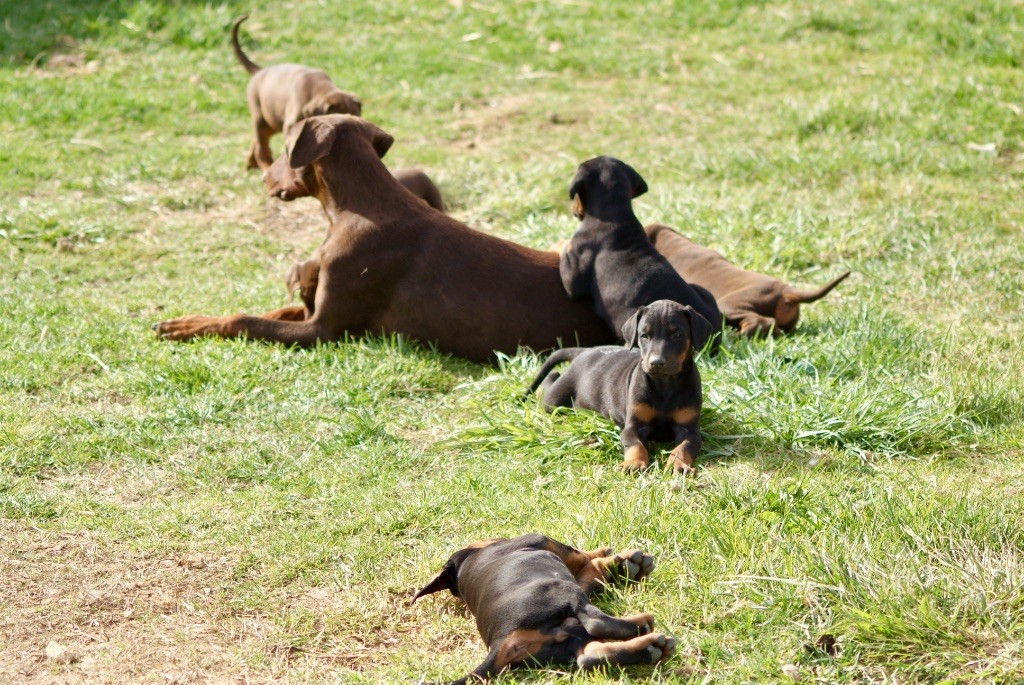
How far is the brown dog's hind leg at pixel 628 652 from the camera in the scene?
3926 millimetres

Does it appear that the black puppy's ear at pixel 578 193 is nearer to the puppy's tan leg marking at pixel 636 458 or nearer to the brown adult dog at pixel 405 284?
the brown adult dog at pixel 405 284

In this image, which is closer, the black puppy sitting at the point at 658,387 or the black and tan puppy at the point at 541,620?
the black and tan puppy at the point at 541,620

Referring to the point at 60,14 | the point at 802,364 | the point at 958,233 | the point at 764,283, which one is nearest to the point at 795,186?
the point at 958,233

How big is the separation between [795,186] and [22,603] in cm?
733

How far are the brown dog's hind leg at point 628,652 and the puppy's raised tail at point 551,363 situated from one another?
264cm

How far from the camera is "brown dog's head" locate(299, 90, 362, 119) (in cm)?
947

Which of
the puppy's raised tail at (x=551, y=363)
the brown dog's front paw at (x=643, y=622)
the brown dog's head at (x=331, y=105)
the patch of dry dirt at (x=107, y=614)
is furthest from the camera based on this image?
the brown dog's head at (x=331, y=105)

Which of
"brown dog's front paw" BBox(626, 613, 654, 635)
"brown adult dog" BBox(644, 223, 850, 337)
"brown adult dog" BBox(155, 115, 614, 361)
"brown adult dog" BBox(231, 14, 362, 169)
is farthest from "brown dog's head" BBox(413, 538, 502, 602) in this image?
"brown adult dog" BBox(231, 14, 362, 169)

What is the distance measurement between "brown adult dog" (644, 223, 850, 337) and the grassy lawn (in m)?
0.22

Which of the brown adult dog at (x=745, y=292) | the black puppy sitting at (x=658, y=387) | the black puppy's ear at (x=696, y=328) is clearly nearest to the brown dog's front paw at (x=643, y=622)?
the black puppy sitting at (x=658, y=387)

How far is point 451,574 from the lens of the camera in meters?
4.52

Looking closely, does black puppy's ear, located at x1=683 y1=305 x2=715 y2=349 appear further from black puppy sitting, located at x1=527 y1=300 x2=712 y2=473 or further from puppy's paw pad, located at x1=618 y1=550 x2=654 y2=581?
puppy's paw pad, located at x1=618 y1=550 x2=654 y2=581

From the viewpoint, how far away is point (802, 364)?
6652mm

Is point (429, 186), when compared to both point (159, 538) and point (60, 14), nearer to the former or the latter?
point (159, 538)
